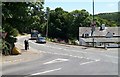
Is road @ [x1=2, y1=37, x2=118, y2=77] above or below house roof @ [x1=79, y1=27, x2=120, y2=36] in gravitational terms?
below

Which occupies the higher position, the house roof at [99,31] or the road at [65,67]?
the house roof at [99,31]

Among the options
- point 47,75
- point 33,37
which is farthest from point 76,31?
point 47,75

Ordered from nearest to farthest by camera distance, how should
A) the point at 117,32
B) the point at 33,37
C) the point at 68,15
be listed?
the point at 33,37, the point at 117,32, the point at 68,15

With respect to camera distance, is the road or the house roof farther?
the house roof

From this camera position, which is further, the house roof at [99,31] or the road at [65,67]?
the house roof at [99,31]

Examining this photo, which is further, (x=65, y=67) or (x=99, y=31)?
(x=99, y=31)

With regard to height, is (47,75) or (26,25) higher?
(26,25)

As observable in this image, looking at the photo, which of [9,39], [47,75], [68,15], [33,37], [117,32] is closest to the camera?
[47,75]

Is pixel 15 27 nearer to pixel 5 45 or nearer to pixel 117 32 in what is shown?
pixel 5 45

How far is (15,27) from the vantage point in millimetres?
36281

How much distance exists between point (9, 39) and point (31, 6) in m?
4.70

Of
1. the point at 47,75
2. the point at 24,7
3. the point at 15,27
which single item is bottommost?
the point at 47,75

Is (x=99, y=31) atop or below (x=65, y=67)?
atop

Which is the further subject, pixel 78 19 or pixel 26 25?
pixel 78 19
